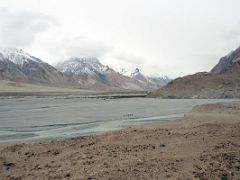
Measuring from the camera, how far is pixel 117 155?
19578 mm

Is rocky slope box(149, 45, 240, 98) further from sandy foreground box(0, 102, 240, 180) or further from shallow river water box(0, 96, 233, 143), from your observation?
sandy foreground box(0, 102, 240, 180)

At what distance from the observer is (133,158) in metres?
18.5

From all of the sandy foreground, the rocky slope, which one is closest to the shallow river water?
the sandy foreground

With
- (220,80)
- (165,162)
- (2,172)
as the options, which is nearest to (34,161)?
(2,172)

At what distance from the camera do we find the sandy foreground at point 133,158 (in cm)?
1625

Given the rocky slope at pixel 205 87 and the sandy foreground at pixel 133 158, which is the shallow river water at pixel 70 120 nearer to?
the sandy foreground at pixel 133 158

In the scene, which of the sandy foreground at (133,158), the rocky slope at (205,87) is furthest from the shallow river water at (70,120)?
the rocky slope at (205,87)

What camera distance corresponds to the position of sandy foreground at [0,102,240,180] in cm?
1625

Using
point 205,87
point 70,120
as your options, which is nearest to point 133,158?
point 70,120

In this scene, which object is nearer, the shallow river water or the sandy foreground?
the sandy foreground

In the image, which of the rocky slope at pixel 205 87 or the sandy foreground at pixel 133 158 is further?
the rocky slope at pixel 205 87

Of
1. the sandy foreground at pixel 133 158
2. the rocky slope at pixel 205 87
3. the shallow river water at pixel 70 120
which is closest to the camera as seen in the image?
the sandy foreground at pixel 133 158

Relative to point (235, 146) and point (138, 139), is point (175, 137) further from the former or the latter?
point (235, 146)

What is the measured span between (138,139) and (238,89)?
13486 centimetres
